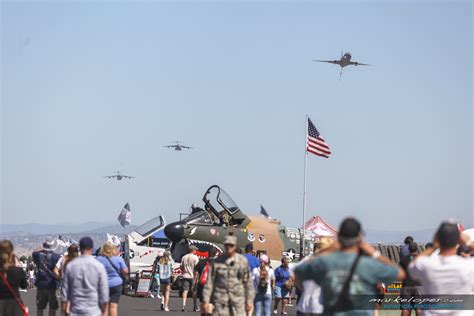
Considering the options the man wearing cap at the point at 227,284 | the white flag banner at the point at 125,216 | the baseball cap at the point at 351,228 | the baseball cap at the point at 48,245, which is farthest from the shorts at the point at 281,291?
the white flag banner at the point at 125,216

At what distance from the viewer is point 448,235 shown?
27.7 feet

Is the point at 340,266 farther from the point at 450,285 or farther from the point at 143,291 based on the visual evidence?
the point at 143,291

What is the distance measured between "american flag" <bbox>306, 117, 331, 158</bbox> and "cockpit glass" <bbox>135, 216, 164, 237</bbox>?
264 inches

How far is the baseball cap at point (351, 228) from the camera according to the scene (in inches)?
301

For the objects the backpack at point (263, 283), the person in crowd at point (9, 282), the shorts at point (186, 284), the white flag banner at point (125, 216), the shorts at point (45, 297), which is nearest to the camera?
the person in crowd at point (9, 282)

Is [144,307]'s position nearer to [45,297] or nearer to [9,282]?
[45,297]

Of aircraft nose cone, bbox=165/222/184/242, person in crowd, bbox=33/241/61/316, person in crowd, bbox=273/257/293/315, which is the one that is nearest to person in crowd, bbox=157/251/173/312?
person in crowd, bbox=273/257/293/315

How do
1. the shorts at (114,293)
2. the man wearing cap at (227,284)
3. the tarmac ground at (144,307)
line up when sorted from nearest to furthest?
the man wearing cap at (227,284) < the shorts at (114,293) < the tarmac ground at (144,307)

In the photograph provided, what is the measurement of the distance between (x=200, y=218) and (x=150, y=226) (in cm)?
859

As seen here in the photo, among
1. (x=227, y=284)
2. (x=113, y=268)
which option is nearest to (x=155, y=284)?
(x=113, y=268)

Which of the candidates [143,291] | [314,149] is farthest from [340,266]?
[314,149]

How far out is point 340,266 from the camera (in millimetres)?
7676

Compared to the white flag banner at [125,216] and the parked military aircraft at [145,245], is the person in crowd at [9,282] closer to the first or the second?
the parked military aircraft at [145,245]

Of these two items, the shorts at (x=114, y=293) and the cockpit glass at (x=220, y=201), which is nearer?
the shorts at (x=114, y=293)
